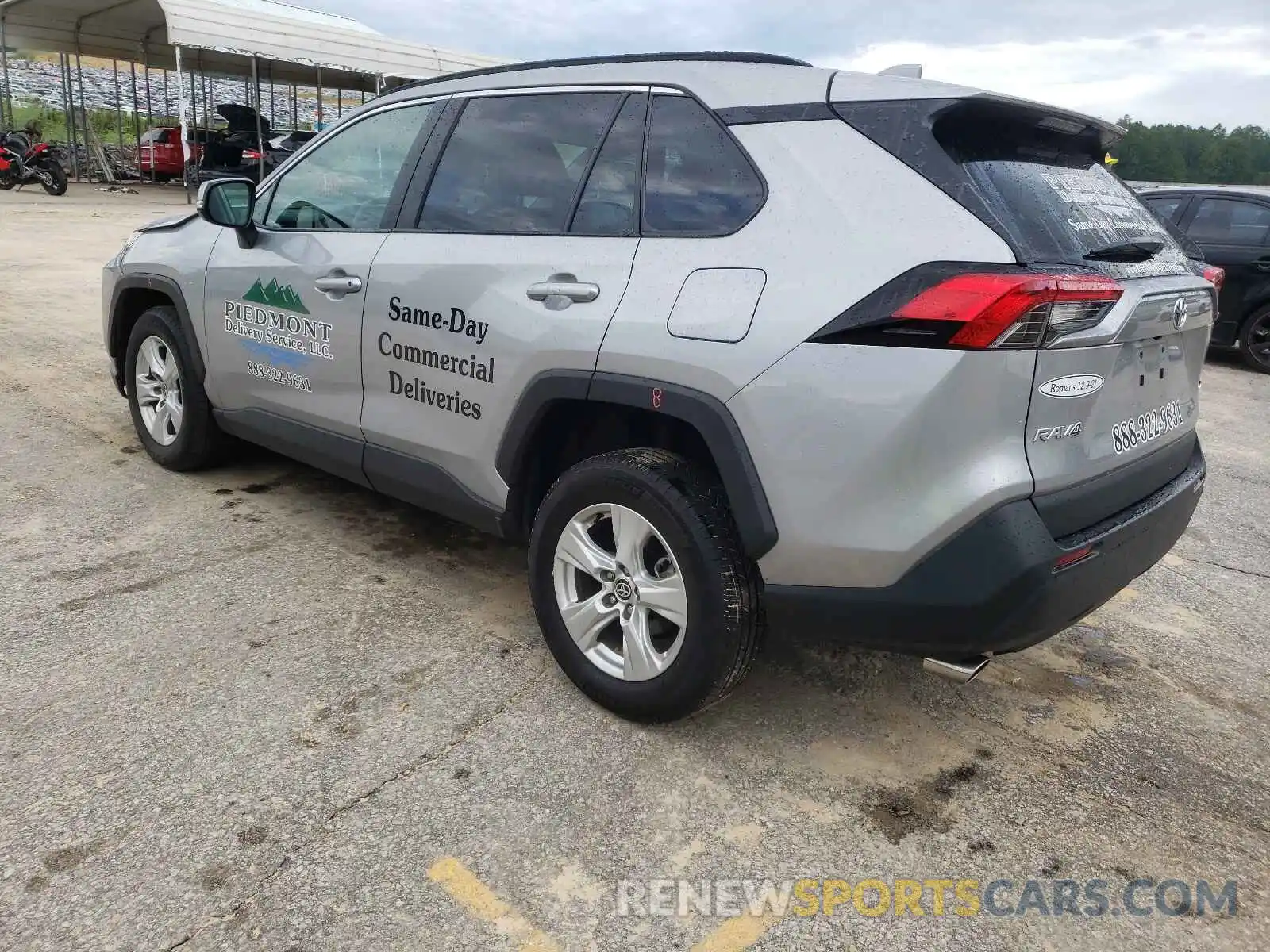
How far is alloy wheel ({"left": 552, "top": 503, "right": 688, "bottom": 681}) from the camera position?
253 centimetres

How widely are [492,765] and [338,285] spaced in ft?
5.98

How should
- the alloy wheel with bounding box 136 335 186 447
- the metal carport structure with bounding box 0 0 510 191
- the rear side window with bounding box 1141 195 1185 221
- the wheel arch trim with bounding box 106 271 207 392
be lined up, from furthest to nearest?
the metal carport structure with bounding box 0 0 510 191 → the rear side window with bounding box 1141 195 1185 221 → the alloy wheel with bounding box 136 335 186 447 → the wheel arch trim with bounding box 106 271 207 392

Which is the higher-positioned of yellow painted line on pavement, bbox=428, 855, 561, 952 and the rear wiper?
the rear wiper

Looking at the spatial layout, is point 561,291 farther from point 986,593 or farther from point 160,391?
point 160,391

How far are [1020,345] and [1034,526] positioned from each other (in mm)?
401

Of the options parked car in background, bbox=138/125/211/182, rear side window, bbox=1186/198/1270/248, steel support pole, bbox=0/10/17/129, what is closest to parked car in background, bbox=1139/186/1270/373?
rear side window, bbox=1186/198/1270/248

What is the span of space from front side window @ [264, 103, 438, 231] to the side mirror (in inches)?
3.4

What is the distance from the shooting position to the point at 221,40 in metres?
17.9

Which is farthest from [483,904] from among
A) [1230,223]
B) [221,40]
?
[221,40]

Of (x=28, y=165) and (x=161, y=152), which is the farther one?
(x=161, y=152)

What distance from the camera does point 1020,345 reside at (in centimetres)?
202

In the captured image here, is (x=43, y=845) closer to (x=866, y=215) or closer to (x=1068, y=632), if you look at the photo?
(x=866, y=215)

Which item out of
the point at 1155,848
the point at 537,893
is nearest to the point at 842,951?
the point at 537,893

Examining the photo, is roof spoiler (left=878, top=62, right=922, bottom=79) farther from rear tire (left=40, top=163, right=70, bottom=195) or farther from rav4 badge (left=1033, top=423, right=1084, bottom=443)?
rear tire (left=40, top=163, right=70, bottom=195)
